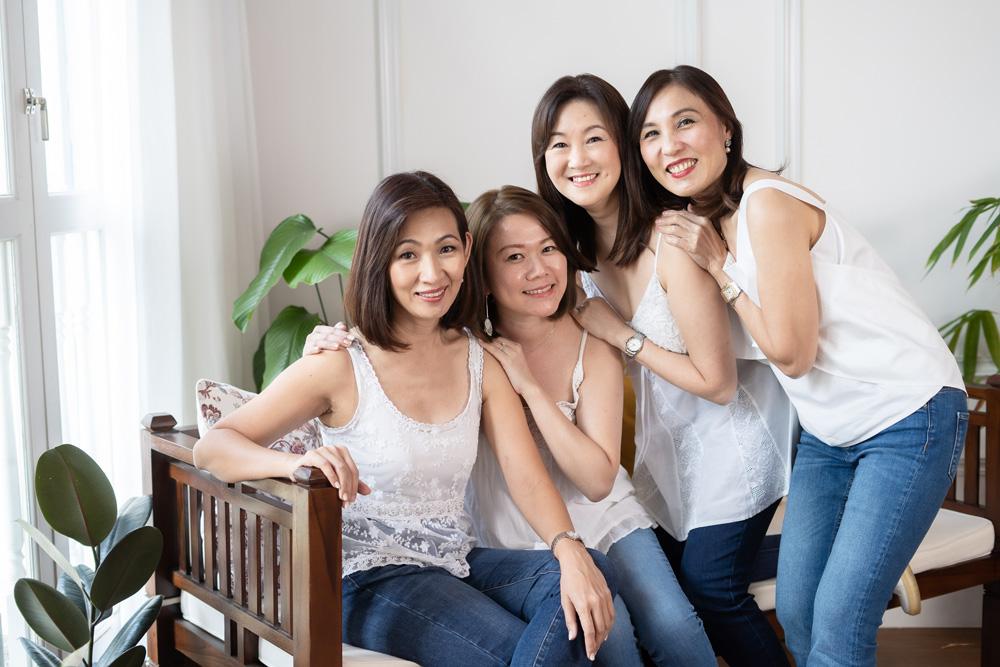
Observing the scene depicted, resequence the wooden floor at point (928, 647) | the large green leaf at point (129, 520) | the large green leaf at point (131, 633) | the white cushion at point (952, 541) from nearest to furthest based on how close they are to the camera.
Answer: the large green leaf at point (131, 633), the large green leaf at point (129, 520), the white cushion at point (952, 541), the wooden floor at point (928, 647)

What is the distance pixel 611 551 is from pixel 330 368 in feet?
2.29

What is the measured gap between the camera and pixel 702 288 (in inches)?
77.9

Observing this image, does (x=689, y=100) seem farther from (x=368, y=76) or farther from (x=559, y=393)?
(x=368, y=76)

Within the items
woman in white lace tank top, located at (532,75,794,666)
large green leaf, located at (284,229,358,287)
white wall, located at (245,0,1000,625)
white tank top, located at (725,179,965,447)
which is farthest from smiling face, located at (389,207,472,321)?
white wall, located at (245,0,1000,625)

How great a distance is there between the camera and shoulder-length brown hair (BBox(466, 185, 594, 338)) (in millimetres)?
2092

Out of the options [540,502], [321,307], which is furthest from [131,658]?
[321,307]

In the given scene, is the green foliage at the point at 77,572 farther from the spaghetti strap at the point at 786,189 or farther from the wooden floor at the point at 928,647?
the wooden floor at the point at 928,647

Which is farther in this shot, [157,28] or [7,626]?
[157,28]

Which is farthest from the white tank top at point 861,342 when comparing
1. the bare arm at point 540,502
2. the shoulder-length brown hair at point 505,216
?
the bare arm at point 540,502

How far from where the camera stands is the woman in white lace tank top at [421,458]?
5.85ft

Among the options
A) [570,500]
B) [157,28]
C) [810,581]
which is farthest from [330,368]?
[157,28]

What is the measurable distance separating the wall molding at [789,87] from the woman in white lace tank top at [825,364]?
1574 mm

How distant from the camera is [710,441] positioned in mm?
2150

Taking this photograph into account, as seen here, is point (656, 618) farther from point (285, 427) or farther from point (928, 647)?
point (928, 647)
